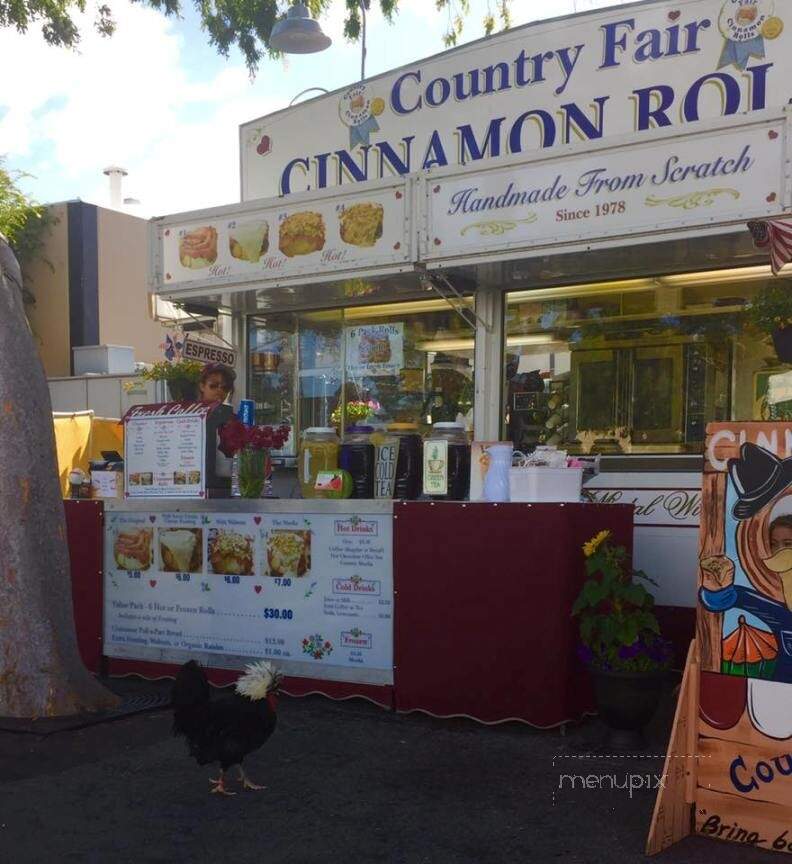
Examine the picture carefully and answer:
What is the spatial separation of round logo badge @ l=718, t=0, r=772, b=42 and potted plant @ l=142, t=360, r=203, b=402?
4.84 metres

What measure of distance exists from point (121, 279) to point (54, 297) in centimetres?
138

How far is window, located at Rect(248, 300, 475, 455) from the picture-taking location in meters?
8.18

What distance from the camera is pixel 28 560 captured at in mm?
5977

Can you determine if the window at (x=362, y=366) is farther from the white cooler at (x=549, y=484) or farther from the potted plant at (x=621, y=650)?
the potted plant at (x=621, y=650)

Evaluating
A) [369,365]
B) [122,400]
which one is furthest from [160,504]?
[122,400]

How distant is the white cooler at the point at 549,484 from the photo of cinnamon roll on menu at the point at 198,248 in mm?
3640

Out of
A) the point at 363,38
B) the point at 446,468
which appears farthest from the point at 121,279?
the point at 446,468

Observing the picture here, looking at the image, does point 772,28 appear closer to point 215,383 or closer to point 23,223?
point 215,383

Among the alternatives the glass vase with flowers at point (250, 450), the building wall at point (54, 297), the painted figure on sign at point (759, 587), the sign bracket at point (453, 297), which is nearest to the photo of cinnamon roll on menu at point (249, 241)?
the sign bracket at point (453, 297)

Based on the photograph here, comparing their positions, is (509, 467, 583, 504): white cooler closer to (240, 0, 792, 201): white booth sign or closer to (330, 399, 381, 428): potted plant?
(240, 0, 792, 201): white booth sign

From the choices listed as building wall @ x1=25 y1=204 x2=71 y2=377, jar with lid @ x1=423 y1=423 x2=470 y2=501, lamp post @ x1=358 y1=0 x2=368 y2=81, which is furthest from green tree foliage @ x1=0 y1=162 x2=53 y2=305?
jar with lid @ x1=423 y1=423 x2=470 y2=501

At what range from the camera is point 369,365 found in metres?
8.67

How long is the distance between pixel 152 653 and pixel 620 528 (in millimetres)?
3486

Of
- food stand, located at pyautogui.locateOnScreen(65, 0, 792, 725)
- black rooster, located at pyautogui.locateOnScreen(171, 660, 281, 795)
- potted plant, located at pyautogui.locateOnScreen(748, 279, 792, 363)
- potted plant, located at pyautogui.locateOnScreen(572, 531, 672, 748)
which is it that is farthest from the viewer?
potted plant, located at pyautogui.locateOnScreen(748, 279, 792, 363)
